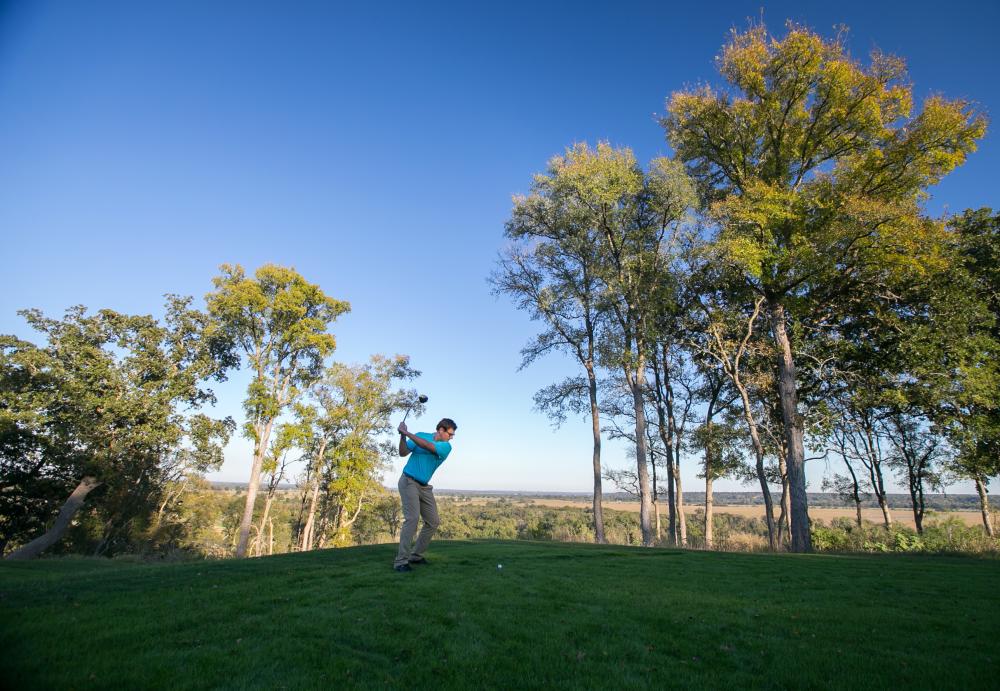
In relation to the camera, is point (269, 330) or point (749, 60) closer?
point (749, 60)

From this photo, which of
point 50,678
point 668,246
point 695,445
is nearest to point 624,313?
point 668,246

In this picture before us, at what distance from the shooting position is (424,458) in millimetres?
7984

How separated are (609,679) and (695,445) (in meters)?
24.6

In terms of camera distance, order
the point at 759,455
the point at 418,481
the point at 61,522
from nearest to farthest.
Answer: the point at 418,481, the point at 759,455, the point at 61,522

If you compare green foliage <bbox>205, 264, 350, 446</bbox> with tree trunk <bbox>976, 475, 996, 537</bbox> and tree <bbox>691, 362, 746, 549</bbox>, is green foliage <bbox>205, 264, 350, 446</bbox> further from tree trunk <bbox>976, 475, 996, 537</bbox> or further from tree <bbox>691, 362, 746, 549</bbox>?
tree trunk <bbox>976, 475, 996, 537</bbox>

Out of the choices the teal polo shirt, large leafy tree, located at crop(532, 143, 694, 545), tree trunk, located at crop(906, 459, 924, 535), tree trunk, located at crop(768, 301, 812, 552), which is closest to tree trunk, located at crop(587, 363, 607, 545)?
large leafy tree, located at crop(532, 143, 694, 545)

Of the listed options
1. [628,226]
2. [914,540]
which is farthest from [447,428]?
[914,540]

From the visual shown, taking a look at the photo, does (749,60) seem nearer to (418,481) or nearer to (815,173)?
(815,173)

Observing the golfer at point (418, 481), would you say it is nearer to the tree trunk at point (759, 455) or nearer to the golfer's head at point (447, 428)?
the golfer's head at point (447, 428)

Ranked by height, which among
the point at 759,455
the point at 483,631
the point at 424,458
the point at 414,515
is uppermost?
the point at 759,455

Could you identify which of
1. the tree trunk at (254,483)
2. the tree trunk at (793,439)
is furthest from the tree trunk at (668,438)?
the tree trunk at (254,483)

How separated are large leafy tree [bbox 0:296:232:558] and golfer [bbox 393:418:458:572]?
24635mm

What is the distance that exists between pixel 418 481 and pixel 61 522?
27.4m

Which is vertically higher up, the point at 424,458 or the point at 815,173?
the point at 815,173
